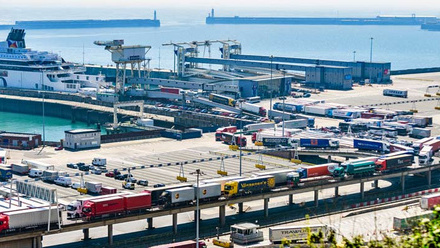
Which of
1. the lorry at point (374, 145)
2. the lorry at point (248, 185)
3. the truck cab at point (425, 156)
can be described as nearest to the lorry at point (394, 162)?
the truck cab at point (425, 156)

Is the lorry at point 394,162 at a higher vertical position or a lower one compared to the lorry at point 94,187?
higher

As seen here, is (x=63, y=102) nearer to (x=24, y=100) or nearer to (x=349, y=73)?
(x=24, y=100)

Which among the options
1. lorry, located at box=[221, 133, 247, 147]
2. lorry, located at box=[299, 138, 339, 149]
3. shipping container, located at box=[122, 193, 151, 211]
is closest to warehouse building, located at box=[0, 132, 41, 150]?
lorry, located at box=[221, 133, 247, 147]

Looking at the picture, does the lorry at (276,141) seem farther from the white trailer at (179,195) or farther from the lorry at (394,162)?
the white trailer at (179,195)

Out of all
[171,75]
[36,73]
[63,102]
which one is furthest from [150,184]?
[171,75]

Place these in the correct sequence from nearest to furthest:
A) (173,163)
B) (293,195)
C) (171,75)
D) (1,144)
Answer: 1. (293,195)
2. (173,163)
3. (1,144)
4. (171,75)

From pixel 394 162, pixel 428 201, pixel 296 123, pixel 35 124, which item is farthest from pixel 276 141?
pixel 35 124

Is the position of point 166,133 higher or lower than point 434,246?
lower

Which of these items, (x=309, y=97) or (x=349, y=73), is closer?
(x=309, y=97)

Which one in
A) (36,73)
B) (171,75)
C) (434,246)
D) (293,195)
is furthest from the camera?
(171,75)
